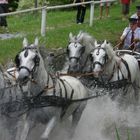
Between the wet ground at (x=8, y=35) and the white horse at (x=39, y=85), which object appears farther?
the wet ground at (x=8, y=35)

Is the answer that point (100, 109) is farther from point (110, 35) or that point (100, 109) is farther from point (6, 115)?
point (110, 35)

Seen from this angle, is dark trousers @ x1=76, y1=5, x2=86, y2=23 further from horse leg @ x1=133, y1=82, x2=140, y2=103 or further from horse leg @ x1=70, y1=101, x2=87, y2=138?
horse leg @ x1=70, y1=101, x2=87, y2=138

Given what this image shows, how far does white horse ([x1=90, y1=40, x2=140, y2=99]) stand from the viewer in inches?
390

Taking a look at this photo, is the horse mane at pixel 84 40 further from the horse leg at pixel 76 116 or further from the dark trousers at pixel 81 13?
the dark trousers at pixel 81 13

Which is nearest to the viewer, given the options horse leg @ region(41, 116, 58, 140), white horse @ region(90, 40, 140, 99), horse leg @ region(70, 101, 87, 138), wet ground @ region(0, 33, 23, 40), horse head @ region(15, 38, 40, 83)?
horse head @ region(15, 38, 40, 83)

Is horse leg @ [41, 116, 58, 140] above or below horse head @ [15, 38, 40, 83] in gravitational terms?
below

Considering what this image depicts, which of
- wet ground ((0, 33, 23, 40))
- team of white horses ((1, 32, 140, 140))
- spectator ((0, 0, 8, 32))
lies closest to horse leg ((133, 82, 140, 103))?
team of white horses ((1, 32, 140, 140))

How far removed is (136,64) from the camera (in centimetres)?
1131

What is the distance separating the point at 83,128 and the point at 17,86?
224 cm

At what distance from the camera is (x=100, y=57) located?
9.90m

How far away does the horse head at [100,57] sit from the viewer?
984 cm

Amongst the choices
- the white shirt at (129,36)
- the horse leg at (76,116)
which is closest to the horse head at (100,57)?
the horse leg at (76,116)

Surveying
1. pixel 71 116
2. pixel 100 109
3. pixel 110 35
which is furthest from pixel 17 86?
pixel 110 35

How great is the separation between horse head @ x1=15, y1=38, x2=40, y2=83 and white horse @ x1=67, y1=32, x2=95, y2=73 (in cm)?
189
